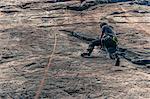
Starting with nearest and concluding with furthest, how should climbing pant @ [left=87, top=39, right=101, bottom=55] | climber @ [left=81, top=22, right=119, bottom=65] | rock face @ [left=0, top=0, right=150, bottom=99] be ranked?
rock face @ [left=0, top=0, right=150, bottom=99], climber @ [left=81, top=22, right=119, bottom=65], climbing pant @ [left=87, top=39, right=101, bottom=55]

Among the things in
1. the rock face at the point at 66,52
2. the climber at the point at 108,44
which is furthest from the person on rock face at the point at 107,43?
the rock face at the point at 66,52

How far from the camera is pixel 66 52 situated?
15.4 m

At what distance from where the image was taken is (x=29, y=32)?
1794 centimetres

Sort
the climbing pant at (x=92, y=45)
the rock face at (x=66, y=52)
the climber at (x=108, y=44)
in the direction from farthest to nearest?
the climbing pant at (x=92, y=45)
the climber at (x=108, y=44)
the rock face at (x=66, y=52)

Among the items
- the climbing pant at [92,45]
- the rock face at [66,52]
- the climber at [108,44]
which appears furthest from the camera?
the climbing pant at [92,45]

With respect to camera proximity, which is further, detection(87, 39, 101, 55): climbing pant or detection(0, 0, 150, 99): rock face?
detection(87, 39, 101, 55): climbing pant

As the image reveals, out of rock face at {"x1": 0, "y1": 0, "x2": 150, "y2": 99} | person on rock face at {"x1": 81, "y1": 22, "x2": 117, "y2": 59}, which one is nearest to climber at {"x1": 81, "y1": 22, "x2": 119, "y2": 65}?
person on rock face at {"x1": 81, "y1": 22, "x2": 117, "y2": 59}

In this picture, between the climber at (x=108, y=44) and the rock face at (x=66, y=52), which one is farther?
the climber at (x=108, y=44)

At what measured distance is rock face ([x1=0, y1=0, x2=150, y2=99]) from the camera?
11.9 m

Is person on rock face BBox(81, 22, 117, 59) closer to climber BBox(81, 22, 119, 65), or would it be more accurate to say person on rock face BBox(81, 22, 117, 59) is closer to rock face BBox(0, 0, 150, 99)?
climber BBox(81, 22, 119, 65)

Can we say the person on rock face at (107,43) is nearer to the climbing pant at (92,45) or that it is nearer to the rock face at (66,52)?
the climbing pant at (92,45)

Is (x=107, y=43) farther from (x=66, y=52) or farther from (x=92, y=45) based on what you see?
(x=66, y=52)

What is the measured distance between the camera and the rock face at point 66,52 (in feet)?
39.1

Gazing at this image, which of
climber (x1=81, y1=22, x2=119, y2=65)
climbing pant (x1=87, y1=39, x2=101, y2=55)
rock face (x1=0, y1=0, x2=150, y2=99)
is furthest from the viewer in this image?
climbing pant (x1=87, y1=39, x2=101, y2=55)
